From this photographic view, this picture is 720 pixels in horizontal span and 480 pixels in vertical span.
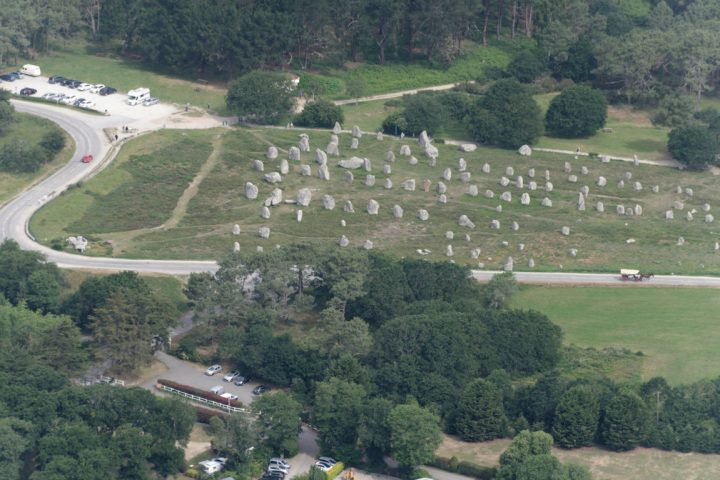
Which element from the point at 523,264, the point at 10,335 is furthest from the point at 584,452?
the point at 10,335

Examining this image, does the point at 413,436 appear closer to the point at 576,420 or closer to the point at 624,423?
the point at 576,420

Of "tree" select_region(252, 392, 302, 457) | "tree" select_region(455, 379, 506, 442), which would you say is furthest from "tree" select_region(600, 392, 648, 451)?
"tree" select_region(252, 392, 302, 457)

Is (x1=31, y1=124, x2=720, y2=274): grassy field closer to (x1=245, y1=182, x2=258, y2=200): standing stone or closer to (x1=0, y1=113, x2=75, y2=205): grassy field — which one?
(x1=245, y1=182, x2=258, y2=200): standing stone

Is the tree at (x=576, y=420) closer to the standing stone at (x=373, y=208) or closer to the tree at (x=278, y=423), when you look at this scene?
the tree at (x=278, y=423)

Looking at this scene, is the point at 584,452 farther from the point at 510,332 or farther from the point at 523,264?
the point at 523,264

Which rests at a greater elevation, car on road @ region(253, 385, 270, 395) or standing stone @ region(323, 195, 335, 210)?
standing stone @ region(323, 195, 335, 210)

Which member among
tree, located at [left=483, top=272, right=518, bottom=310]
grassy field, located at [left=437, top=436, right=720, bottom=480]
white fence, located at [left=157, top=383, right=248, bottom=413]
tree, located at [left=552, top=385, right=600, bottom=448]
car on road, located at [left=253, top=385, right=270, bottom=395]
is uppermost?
tree, located at [left=483, top=272, right=518, bottom=310]

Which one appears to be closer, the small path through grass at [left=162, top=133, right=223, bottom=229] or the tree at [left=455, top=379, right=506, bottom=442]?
the tree at [left=455, top=379, right=506, bottom=442]

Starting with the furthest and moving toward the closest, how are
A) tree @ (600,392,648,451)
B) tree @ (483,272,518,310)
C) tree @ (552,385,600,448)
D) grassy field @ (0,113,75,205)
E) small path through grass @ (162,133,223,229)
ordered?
grassy field @ (0,113,75,205) → small path through grass @ (162,133,223,229) → tree @ (483,272,518,310) → tree @ (552,385,600,448) → tree @ (600,392,648,451)
